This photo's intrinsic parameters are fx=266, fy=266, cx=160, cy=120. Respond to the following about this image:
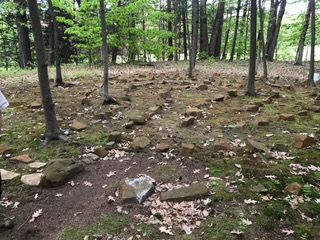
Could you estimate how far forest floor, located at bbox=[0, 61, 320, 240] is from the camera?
280 cm

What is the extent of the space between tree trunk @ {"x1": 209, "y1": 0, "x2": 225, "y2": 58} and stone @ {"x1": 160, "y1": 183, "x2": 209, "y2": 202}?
59.1 ft

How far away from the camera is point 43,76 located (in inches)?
182

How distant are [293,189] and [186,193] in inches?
51.3

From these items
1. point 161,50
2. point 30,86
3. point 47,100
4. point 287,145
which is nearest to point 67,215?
point 47,100

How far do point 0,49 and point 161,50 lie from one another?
14847 millimetres

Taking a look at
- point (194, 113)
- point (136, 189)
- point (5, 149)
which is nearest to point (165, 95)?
point (194, 113)

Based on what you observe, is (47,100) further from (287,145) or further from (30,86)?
(30,86)

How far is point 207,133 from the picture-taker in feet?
17.3

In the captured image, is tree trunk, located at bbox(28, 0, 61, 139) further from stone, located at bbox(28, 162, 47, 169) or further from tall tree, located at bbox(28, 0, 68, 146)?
stone, located at bbox(28, 162, 47, 169)

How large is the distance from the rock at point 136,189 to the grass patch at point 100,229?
0.29m

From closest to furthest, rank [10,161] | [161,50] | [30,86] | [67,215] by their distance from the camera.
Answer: [67,215] → [10,161] → [30,86] → [161,50]

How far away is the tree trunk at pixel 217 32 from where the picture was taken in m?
19.2

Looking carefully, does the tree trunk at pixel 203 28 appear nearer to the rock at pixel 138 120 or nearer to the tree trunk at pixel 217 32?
the tree trunk at pixel 217 32

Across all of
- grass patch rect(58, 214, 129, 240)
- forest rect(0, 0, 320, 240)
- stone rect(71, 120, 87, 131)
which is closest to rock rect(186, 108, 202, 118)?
forest rect(0, 0, 320, 240)
